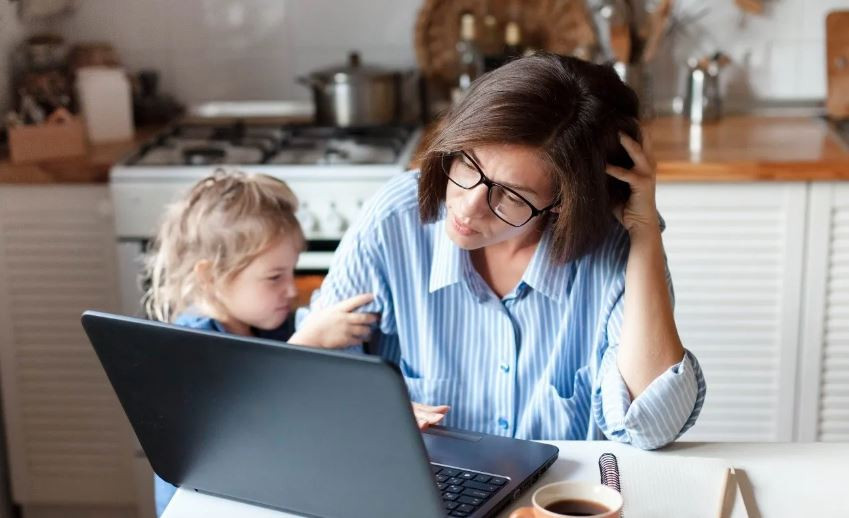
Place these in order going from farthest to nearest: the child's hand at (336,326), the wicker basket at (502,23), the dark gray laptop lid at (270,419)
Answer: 1. the wicker basket at (502,23)
2. the child's hand at (336,326)
3. the dark gray laptop lid at (270,419)

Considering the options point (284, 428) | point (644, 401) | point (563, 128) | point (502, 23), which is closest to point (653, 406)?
point (644, 401)

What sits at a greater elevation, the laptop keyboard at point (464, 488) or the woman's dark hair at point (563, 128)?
the woman's dark hair at point (563, 128)

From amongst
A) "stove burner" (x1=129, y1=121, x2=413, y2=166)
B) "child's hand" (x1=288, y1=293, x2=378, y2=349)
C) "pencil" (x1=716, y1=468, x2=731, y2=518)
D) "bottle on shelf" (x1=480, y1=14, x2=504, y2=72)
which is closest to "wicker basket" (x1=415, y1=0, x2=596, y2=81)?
"bottle on shelf" (x1=480, y1=14, x2=504, y2=72)

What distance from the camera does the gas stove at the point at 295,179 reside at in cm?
261

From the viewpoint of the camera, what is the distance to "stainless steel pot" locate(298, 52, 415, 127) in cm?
293

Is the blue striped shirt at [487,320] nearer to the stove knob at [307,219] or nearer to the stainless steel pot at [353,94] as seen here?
the stove knob at [307,219]

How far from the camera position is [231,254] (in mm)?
1948

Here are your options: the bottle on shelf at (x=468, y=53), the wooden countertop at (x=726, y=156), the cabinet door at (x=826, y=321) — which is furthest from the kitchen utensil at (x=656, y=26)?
the cabinet door at (x=826, y=321)

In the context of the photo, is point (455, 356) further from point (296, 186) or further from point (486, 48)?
point (486, 48)

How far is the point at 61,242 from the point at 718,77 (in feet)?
5.48

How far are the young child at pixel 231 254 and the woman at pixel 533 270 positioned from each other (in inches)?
6.7

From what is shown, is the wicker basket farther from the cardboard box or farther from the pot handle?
the cardboard box

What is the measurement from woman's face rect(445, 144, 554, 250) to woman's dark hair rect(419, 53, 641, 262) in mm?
14

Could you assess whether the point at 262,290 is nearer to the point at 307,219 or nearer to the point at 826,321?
the point at 307,219
